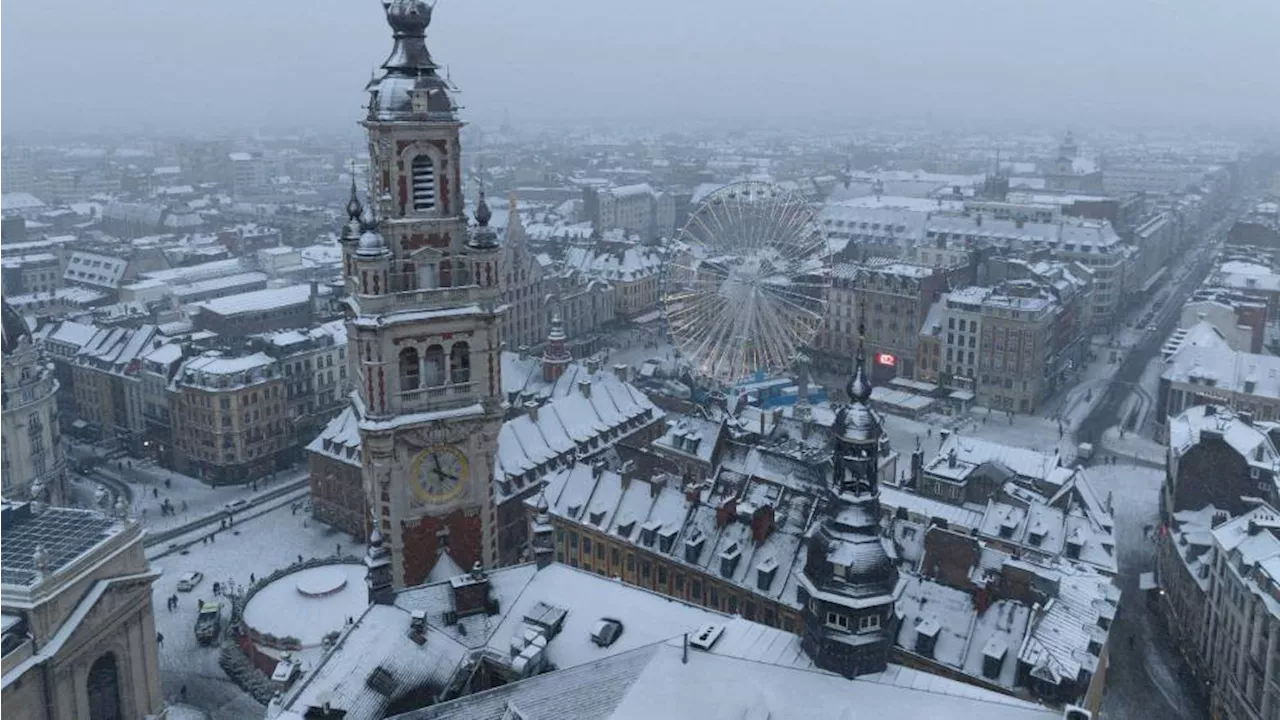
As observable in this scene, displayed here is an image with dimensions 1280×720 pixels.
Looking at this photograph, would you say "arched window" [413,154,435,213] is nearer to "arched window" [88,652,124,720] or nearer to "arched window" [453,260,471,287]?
"arched window" [453,260,471,287]

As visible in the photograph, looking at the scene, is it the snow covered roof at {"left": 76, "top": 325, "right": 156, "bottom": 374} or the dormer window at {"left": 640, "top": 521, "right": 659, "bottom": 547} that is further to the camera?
the snow covered roof at {"left": 76, "top": 325, "right": 156, "bottom": 374}

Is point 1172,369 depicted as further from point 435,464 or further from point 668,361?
point 435,464

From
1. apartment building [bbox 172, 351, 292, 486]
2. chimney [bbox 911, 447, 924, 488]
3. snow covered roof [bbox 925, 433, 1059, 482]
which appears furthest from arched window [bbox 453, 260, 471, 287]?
apartment building [bbox 172, 351, 292, 486]

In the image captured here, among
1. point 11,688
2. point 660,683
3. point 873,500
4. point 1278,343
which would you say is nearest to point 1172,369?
point 1278,343

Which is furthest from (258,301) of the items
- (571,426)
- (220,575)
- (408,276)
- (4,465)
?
(408,276)

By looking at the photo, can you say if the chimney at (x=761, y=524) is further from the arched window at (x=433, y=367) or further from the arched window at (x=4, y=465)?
the arched window at (x=4, y=465)

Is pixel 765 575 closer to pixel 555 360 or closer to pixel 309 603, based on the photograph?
pixel 309 603
